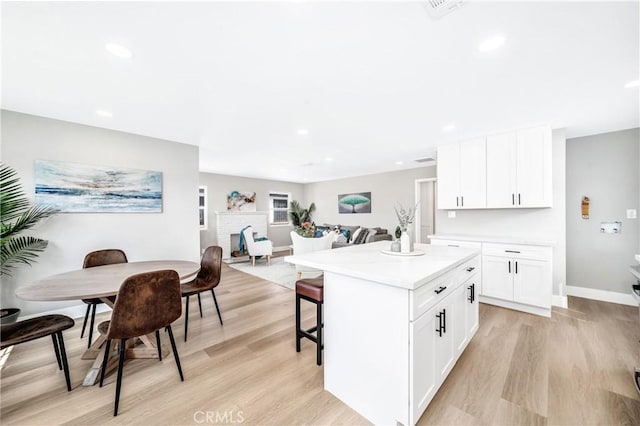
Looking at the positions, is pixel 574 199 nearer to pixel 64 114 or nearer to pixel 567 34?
pixel 567 34

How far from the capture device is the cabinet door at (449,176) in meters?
3.87

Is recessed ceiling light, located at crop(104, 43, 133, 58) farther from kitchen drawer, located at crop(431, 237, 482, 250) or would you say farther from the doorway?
the doorway

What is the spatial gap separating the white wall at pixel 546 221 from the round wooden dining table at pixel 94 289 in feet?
13.3

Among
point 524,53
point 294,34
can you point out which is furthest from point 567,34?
point 294,34

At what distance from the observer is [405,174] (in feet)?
21.6

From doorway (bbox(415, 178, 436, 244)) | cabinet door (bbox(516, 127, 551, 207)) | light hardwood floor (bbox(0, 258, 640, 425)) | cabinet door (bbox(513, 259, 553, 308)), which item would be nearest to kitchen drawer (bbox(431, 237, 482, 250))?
cabinet door (bbox(513, 259, 553, 308))

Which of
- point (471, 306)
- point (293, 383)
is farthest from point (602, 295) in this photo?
point (293, 383)

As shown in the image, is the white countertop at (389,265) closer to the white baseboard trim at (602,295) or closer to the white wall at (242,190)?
the white baseboard trim at (602,295)

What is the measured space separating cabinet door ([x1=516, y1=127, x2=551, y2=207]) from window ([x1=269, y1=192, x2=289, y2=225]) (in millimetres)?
6718

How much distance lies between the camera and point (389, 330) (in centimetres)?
143

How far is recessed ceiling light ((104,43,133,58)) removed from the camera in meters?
1.69

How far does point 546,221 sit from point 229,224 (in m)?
6.75

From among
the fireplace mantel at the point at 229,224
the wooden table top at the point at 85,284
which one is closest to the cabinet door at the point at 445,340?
the wooden table top at the point at 85,284

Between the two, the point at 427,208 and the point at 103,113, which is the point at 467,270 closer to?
the point at 103,113
